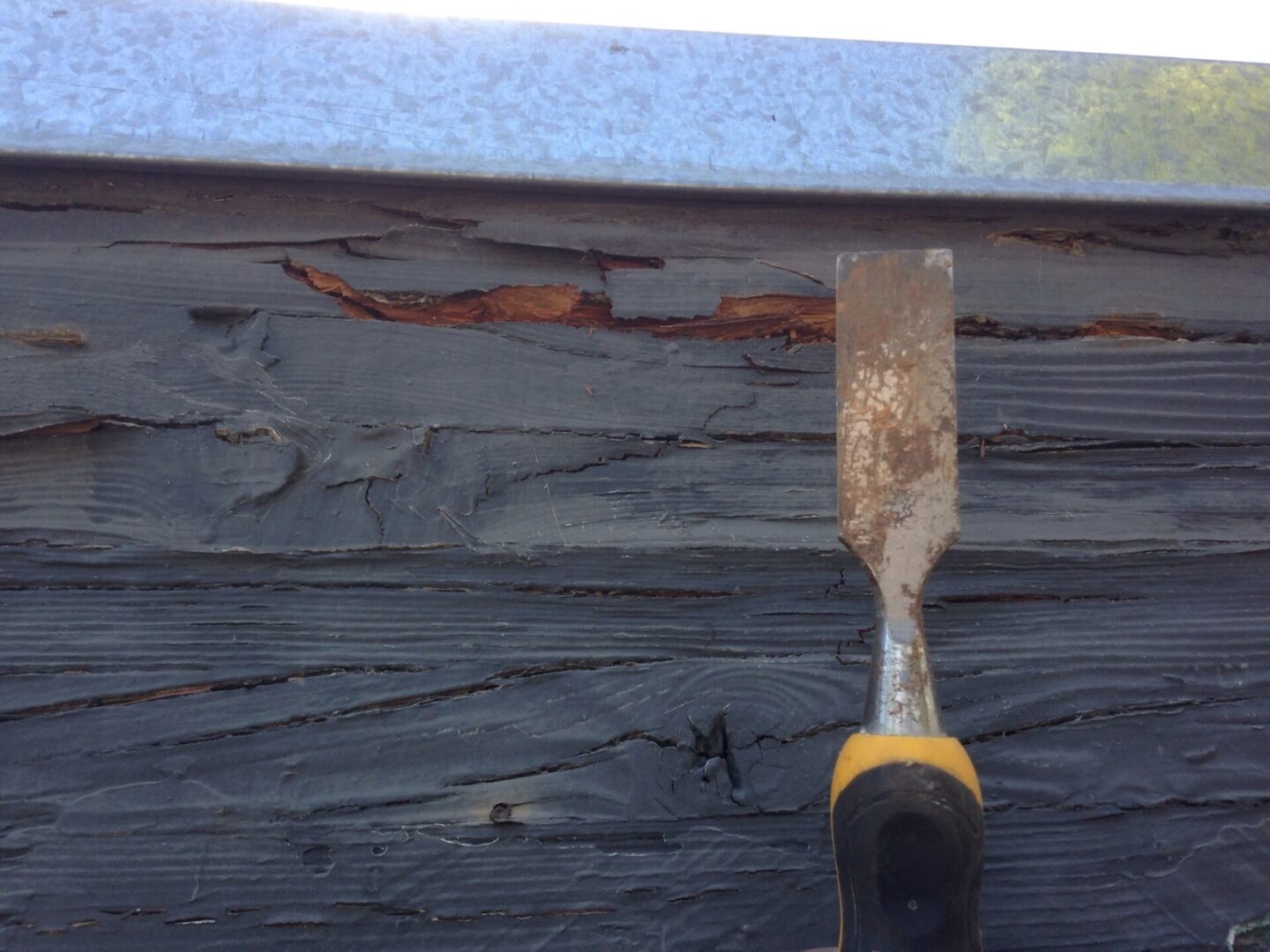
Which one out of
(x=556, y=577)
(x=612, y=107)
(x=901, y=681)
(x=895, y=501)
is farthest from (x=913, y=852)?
(x=612, y=107)

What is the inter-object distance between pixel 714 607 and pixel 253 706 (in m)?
0.58

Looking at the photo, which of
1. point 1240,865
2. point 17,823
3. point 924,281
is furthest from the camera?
point 1240,865

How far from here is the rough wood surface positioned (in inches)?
42.0

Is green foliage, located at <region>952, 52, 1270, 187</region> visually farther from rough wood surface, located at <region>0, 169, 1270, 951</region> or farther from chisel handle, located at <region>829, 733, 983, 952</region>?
chisel handle, located at <region>829, 733, 983, 952</region>

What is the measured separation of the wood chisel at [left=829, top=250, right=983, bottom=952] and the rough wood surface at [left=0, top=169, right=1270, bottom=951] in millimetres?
248

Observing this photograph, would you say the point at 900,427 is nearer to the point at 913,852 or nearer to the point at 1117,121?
the point at 913,852

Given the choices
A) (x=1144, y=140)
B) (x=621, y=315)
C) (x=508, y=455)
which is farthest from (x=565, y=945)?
(x=1144, y=140)

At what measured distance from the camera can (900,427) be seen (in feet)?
2.96

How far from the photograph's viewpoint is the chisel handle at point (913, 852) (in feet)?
2.61

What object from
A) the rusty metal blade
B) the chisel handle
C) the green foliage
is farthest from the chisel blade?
the green foliage

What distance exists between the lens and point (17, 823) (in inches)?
40.9

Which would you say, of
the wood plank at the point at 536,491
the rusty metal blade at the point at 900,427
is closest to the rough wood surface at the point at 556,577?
the wood plank at the point at 536,491

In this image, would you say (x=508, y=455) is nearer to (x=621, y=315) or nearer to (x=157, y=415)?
(x=621, y=315)

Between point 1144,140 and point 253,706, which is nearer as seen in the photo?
point 253,706
